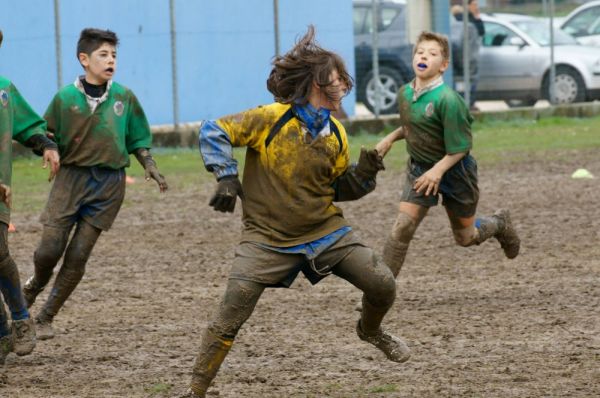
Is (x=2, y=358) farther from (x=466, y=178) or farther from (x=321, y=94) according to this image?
(x=466, y=178)

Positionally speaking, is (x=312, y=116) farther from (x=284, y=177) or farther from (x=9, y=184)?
(x=9, y=184)

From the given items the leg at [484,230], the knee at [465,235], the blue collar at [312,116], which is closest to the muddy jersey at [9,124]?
the blue collar at [312,116]

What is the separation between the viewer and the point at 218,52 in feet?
65.2

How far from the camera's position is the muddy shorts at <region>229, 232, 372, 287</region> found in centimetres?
592

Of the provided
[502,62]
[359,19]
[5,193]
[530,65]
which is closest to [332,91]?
[5,193]

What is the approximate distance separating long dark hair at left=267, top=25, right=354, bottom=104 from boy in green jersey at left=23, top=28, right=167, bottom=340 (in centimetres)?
182

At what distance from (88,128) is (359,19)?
13570mm

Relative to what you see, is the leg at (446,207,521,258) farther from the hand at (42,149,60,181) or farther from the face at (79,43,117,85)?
the hand at (42,149,60,181)

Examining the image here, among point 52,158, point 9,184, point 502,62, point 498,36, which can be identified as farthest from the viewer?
point 498,36

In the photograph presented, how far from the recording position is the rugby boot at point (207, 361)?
5.89 metres

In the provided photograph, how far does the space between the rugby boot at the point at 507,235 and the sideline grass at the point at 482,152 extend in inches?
222

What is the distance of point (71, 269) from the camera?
301 inches

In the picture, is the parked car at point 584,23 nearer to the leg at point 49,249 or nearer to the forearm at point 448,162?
the forearm at point 448,162

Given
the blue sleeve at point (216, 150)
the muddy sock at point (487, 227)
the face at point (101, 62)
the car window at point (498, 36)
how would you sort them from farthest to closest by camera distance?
the car window at point (498, 36), the muddy sock at point (487, 227), the face at point (101, 62), the blue sleeve at point (216, 150)
